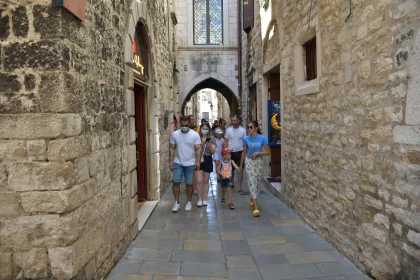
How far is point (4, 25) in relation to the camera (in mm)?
2449

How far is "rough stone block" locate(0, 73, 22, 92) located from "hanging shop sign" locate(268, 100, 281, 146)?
5951 mm

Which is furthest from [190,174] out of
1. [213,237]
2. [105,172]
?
[105,172]

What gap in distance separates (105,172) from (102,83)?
0.80 m

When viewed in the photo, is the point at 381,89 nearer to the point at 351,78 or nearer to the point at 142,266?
the point at 351,78

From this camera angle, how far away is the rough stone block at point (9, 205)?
2.49 meters

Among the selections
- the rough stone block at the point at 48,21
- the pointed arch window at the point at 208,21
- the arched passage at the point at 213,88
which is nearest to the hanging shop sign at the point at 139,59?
the rough stone block at the point at 48,21

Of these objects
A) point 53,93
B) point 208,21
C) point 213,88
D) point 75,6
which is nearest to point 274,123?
point 75,6

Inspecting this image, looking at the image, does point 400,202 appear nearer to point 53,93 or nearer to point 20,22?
point 53,93

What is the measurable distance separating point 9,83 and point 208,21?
12633mm

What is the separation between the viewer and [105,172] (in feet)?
10.7

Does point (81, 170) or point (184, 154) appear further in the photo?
point (184, 154)

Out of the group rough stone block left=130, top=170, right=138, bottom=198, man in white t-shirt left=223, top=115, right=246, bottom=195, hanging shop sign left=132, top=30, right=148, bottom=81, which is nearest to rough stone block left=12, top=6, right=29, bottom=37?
rough stone block left=130, top=170, right=138, bottom=198

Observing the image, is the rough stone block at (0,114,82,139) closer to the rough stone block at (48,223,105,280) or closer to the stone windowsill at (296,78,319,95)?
the rough stone block at (48,223,105,280)

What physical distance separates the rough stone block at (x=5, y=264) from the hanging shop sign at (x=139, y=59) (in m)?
2.97
